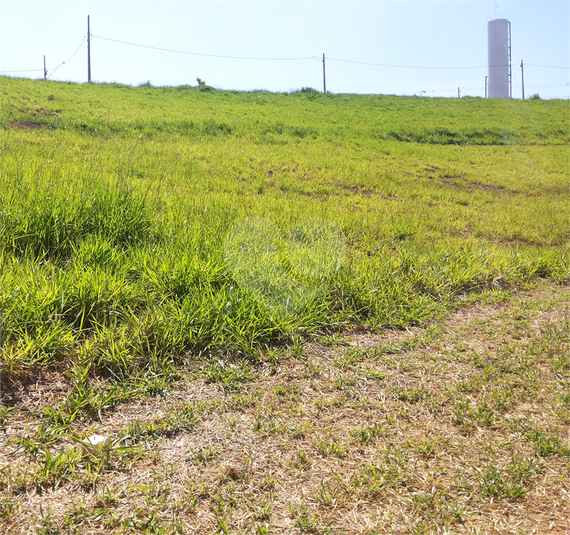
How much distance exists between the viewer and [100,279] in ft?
10.4

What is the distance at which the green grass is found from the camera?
2.85 metres

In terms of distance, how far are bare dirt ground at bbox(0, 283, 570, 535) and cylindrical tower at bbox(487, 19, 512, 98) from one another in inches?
2424

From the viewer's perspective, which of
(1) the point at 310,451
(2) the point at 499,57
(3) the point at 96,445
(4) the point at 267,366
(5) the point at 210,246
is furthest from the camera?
(2) the point at 499,57

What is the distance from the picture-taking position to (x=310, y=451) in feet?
7.36

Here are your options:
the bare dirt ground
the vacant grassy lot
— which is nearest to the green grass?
the vacant grassy lot

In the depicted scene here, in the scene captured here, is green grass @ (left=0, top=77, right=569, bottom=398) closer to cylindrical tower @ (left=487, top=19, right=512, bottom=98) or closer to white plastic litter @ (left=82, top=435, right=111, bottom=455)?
white plastic litter @ (left=82, top=435, right=111, bottom=455)

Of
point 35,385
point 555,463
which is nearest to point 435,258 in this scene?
point 555,463

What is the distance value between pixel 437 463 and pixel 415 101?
30438 millimetres

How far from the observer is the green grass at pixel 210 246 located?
112 inches

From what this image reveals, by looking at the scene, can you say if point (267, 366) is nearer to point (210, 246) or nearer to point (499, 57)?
point (210, 246)

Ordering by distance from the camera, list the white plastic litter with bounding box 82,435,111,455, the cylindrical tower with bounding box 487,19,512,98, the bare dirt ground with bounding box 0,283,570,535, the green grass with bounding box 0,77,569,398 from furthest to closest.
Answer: the cylindrical tower with bounding box 487,19,512,98 < the green grass with bounding box 0,77,569,398 < the white plastic litter with bounding box 82,435,111,455 < the bare dirt ground with bounding box 0,283,570,535

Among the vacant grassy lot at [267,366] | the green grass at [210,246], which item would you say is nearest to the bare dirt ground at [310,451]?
the vacant grassy lot at [267,366]

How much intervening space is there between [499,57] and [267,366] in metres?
63.9

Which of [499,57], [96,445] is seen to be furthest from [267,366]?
[499,57]
